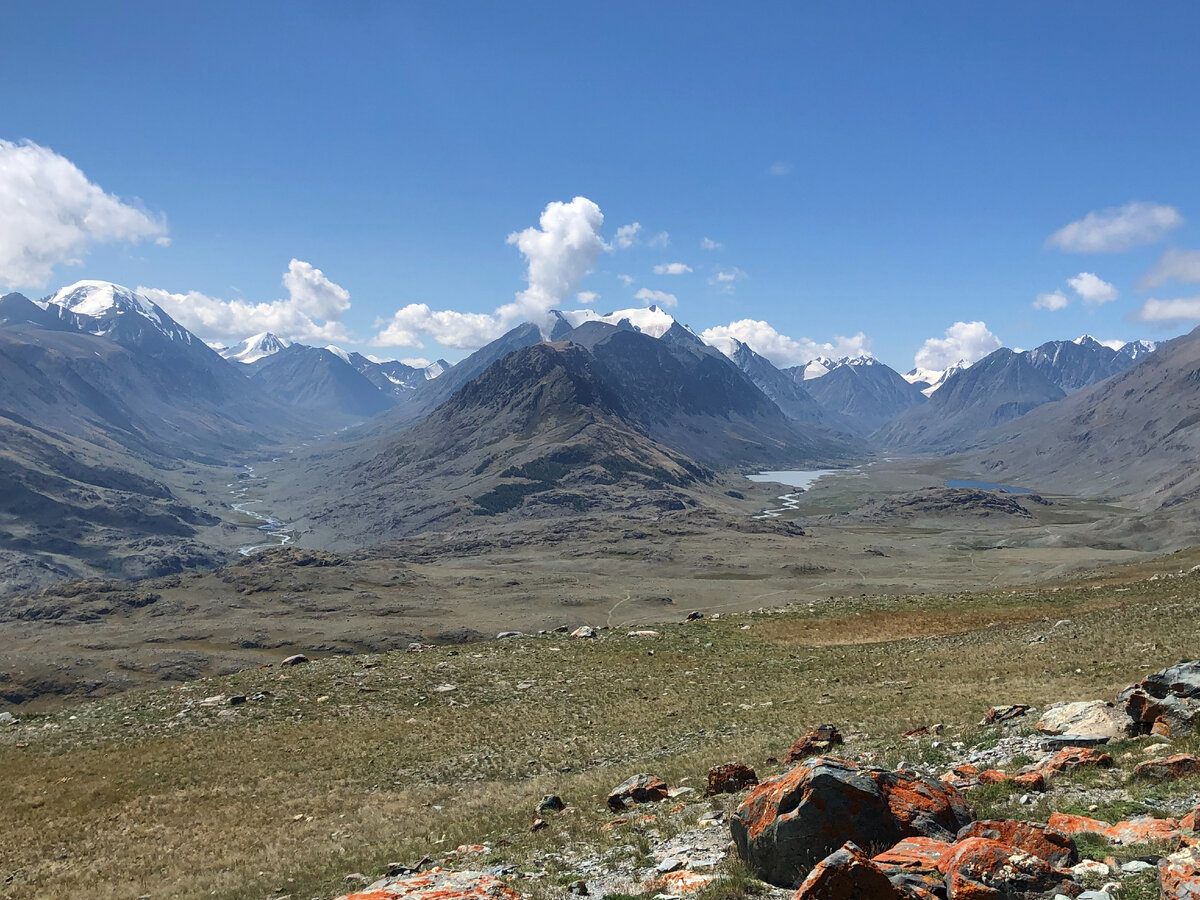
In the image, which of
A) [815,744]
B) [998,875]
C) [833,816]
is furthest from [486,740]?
[998,875]

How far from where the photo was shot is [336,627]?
519 ft

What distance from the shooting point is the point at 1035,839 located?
12508mm

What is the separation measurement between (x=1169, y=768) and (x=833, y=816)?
936 cm

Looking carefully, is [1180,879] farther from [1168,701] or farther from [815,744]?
[815,744]

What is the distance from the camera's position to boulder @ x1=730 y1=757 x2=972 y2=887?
13.8 m

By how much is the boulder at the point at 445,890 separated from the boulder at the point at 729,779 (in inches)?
319

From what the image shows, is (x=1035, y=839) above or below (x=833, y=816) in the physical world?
above

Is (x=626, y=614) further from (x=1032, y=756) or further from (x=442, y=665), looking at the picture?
(x=1032, y=756)

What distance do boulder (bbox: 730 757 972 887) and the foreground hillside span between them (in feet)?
3.54

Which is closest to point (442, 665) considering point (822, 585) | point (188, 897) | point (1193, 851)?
point (188, 897)

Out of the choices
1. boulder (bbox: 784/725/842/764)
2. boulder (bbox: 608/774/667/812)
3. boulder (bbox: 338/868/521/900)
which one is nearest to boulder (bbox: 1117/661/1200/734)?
boulder (bbox: 784/725/842/764)

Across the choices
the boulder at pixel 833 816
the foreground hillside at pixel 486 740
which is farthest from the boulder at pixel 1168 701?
the boulder at pixel 833 816

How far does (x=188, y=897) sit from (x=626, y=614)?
521 ft

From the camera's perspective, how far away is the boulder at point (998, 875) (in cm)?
1086
